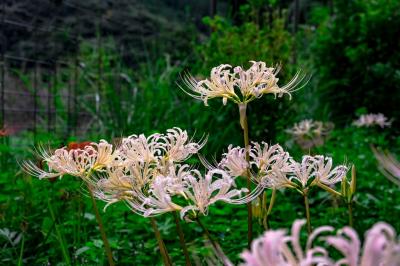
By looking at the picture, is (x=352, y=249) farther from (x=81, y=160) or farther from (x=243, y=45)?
(x=243, y=45)

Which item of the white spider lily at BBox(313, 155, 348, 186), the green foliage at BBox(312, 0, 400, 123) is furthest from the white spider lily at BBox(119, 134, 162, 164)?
the green foliage at BBox(312, 0, 400, 123)

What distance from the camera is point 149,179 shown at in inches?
44.3

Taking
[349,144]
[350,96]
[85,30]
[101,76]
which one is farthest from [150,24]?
[349,144]

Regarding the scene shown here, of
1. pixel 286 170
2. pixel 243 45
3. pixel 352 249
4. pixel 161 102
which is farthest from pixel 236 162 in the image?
pixel 243 45

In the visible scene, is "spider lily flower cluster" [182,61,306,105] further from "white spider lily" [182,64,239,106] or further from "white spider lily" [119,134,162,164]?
"white spider lily" [119,134,162,164]

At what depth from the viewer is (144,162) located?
3.76 ft

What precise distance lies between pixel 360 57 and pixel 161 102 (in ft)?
8.41

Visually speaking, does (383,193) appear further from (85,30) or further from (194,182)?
(85,30)

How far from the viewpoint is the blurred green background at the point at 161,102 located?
2365 millimetres

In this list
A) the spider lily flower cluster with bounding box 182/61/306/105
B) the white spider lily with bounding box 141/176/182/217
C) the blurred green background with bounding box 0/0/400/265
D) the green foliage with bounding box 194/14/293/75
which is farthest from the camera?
the green foliage with bounding box 194/14/293/75

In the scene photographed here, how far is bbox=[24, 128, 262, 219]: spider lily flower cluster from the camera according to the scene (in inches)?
38.4

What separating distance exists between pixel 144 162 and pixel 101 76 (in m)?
4.38

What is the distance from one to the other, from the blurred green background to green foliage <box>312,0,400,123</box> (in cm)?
1

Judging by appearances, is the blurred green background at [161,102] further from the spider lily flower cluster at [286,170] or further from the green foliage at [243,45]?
the spider lily flower cluster at [286,170]
